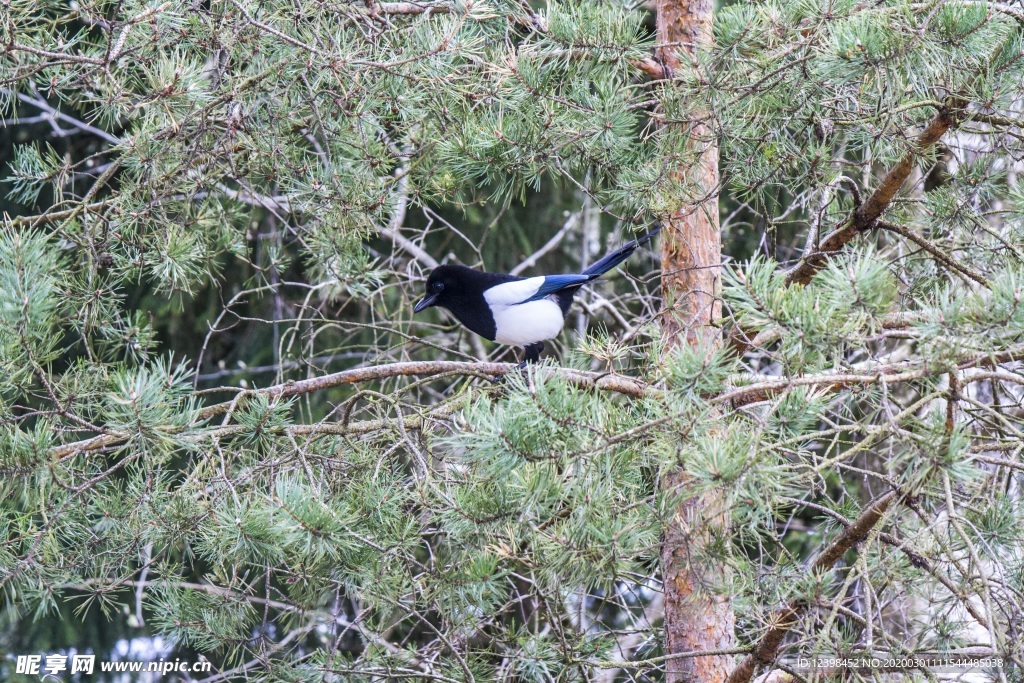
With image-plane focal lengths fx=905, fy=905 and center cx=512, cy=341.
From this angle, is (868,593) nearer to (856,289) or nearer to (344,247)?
(856,289)

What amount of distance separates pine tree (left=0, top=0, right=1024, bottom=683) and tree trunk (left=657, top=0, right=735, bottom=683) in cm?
1

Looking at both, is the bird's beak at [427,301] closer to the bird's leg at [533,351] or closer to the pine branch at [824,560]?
the bird's leg at [533,351]

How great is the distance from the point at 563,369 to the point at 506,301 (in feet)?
3.71

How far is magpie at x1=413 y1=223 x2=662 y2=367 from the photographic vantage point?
Result: 3.54 meters

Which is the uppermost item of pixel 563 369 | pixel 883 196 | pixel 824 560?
pixel 883 196

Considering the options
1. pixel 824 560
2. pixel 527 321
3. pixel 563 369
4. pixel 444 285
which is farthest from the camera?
pixel 444 285

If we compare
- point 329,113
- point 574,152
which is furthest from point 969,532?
point 329,113

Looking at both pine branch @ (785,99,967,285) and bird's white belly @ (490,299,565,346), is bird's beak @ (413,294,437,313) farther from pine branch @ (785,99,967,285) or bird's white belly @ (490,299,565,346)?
pine branch @ (785,99,967,285)

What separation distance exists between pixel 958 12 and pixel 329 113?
1.69 meters

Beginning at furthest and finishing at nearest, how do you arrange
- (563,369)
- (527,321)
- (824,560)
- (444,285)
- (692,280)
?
(444,285), (527,321), (692,280), (563,369), (824,560)

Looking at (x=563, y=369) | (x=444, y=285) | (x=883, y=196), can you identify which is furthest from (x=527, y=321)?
(x=883, y=196)

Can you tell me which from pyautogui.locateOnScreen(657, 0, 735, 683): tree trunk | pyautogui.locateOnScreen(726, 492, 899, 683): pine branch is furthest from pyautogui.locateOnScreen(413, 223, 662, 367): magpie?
pyautogui.locateOnScreen(726, 492, 899, 683): pine branch

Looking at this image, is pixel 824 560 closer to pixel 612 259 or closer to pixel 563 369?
pixel 563 369

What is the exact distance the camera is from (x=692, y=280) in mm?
2863
